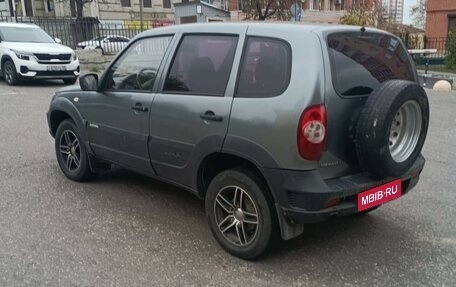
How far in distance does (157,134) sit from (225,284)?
4.65 feet

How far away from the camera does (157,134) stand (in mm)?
3830

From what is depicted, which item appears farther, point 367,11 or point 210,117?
point 367,11

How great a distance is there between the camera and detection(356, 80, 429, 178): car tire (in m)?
2.97

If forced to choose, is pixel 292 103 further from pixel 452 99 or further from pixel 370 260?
pixel 452 99

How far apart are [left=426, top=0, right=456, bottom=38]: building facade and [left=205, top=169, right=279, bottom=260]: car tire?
2788 cm

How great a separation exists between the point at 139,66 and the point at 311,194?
6.92 ft

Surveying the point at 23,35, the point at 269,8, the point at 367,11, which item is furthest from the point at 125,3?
the point at 23,35

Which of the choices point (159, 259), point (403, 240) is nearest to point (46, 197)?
point (159, 259)

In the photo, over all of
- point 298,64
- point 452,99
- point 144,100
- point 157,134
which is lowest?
point 452,99

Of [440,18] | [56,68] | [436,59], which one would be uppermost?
[440,18]

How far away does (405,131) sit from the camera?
3350mm

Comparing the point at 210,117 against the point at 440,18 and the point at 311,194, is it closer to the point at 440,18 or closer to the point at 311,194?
the point at 311,194

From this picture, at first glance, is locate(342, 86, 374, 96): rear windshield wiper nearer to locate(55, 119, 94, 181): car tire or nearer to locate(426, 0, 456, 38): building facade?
locate(55, 119, 94, 181): car tire

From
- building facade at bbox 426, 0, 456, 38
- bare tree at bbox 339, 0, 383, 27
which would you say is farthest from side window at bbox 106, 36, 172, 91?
bare tree at bbox 339, 0, 383, 27
